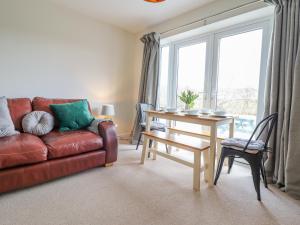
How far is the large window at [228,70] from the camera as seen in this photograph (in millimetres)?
2562

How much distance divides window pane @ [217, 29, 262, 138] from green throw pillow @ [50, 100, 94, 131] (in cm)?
218

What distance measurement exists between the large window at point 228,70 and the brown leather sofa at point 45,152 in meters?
1.78

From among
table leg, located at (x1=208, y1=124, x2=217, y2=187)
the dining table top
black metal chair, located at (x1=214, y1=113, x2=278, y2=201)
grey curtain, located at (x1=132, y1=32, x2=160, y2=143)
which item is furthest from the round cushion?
black metal chair, located at (x1=214, y1=113, x2=278, y2=201)

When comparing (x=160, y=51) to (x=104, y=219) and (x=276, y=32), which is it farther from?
(x=104, y=219)

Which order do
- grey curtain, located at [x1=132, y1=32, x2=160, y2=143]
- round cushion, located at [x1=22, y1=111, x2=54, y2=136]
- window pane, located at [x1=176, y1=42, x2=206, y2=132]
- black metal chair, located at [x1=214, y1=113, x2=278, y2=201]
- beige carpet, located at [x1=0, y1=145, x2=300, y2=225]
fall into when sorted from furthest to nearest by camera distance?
1. grey curtain, located at [x1=132, y1=32, x2=160, y2=143]
2. window pane, located at [x1=176, y1=42, x2=206, y2=132]
3. round cushion, located at [x1=22, y1=111, x2=54, y2=136]
4. black metal chair, located at [x1=214, y1=113, x2=278, y2=201]
5. beige carpet, located at [x1=0, y1=145, x2=300, y2=225]

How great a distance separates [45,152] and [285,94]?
2.70 metres

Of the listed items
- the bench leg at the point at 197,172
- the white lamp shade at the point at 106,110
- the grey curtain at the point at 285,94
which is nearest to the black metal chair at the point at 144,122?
the white lamp shade at the point at 106,110

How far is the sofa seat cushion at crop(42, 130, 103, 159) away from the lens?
1.97 m

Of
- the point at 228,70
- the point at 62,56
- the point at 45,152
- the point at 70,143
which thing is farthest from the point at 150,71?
the point at 45,152

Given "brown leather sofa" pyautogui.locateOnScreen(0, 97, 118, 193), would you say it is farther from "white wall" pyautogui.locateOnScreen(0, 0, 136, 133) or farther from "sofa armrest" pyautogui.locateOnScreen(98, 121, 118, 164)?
"white wall" pyautogui.locateOnScreen(0, 0, 136, 133)

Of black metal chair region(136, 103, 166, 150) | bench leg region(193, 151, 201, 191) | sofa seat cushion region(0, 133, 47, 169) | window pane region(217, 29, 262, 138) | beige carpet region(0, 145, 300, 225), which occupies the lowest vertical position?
beige carpet region(0, 145, 300, 225)

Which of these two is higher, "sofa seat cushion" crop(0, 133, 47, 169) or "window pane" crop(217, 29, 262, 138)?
"window pane" crop(217, 29, 262, 138)

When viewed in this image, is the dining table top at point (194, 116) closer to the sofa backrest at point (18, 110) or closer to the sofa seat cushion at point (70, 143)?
the sofa seat cushion at point (70, 143)

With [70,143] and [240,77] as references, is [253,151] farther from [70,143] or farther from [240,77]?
[70,143]
